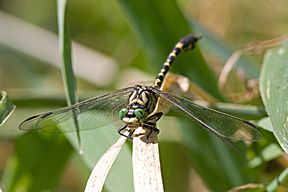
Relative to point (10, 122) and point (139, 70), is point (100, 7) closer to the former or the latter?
point (139, 70)

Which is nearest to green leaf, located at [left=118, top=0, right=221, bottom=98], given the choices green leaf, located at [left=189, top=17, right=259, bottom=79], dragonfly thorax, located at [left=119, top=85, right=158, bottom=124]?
green leaf, located at [left=189, top=17, right=259, bottom=79]

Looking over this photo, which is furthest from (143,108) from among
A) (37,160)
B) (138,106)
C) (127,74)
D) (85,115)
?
(127,74)

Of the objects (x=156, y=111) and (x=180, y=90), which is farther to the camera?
(x=180, y=90)

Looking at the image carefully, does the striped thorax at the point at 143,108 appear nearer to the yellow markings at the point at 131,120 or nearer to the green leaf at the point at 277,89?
the yellow markings at the point at 131,120

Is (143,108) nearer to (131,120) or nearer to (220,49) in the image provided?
(131,120)

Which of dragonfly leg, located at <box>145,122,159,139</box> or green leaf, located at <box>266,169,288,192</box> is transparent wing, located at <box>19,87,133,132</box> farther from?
green leaf, located at <box>266,169,288,192</box>

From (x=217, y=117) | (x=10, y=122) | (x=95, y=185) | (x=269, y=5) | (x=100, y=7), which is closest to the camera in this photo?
(x=95, y=185)

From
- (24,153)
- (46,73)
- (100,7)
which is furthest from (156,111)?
(100,7)
